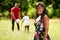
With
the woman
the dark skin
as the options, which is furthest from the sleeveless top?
the dark skin

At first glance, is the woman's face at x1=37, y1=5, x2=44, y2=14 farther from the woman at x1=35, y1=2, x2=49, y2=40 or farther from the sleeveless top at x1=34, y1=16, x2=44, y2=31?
the sleeveless top at x1=34, y1=16, x2=44, y2=31

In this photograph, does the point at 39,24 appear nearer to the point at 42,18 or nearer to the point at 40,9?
the point at 42,18

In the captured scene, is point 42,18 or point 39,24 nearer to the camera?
point 42,18

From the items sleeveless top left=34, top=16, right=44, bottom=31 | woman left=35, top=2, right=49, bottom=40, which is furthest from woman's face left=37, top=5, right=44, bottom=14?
sleeveless top left=34, top=16, right=44, bottom=31

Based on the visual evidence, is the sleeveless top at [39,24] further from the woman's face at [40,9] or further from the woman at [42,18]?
the woman's face at [40,9]

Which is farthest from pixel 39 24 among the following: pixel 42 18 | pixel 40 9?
pixel 40 9

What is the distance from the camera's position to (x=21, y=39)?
50.8 feet

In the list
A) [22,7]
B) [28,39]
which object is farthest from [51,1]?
[28,39]

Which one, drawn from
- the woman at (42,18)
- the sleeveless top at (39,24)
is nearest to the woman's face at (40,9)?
the woman at (42,18)

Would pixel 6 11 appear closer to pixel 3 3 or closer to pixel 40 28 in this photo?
pixel 3 3

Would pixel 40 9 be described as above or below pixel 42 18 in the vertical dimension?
above

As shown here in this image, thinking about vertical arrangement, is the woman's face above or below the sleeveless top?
above

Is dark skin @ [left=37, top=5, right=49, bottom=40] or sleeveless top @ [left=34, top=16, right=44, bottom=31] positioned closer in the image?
dark skin @ [left=37, top=5, right=49, bottom=40]

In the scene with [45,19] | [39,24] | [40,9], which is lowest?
[39,24]
